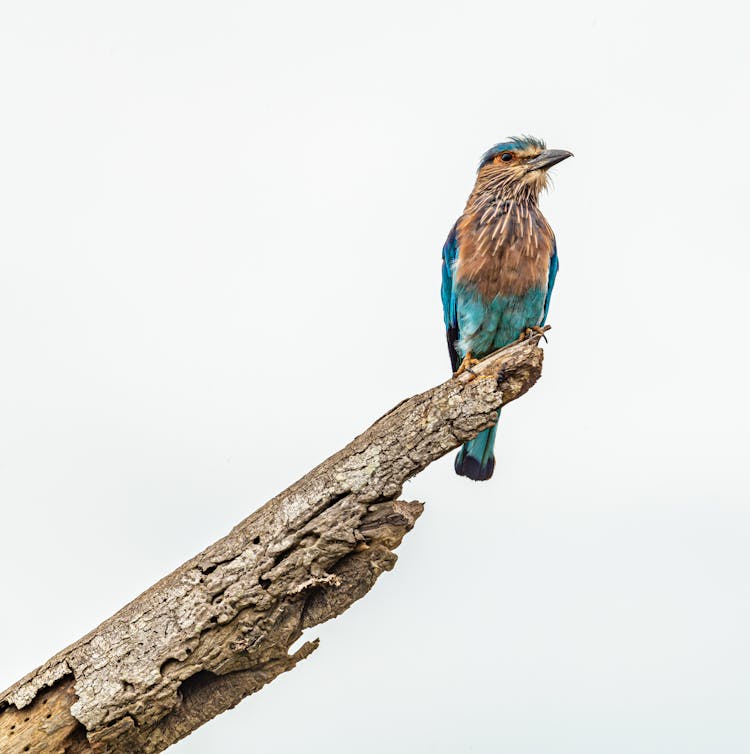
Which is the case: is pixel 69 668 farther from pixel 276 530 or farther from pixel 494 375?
pixel 494 375

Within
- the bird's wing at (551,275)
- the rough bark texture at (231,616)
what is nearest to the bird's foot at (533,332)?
the bird's wing at (551,275)

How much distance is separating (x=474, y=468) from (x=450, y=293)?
1.14 meters

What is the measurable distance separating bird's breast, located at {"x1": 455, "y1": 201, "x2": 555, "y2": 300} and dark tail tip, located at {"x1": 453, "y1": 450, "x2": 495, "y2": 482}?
1053 millimetres

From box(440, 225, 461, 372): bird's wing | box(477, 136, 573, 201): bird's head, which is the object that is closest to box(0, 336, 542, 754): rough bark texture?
box(440, 225, 461, 372): bird's wing

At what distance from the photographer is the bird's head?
6.90 m

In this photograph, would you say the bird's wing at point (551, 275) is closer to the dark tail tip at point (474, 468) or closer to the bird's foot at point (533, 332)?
the bird's foot at point (533, 332)

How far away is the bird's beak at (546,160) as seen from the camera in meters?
6.90

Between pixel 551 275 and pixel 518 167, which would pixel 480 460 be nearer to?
pixel 551 275

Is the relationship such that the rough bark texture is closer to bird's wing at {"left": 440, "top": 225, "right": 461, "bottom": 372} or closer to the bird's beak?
bird's wing at {"left": 440, "top": 225, "right": 461, "bottom": 372}

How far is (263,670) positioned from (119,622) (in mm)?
664

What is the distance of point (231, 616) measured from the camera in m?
4.39

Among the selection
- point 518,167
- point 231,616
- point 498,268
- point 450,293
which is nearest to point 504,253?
point 498,268

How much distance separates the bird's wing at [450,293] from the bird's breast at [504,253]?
8 cm

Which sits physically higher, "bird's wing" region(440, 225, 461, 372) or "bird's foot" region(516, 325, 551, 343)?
"bird's wing" region(440, 225, 461, 372)
